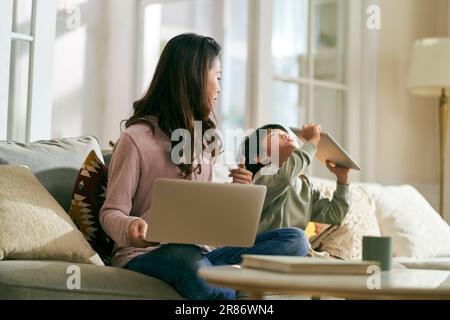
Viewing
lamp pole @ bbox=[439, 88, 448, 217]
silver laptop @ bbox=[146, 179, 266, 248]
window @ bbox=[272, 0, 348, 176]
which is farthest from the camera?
lamp pole @ bbox=[439, 88, 448, 217]

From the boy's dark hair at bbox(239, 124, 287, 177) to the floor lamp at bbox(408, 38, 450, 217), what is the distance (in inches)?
66.6

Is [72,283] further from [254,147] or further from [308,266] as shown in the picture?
[254,147]

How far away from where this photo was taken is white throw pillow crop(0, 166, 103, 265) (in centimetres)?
194

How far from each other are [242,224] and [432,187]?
10.1 ft

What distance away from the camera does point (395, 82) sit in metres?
4.62

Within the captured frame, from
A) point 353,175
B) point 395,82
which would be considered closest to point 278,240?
point 353,175

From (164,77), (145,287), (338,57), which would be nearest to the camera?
(145,287)

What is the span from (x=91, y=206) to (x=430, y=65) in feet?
7.92

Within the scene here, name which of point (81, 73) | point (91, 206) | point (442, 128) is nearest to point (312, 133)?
point (91, 206)

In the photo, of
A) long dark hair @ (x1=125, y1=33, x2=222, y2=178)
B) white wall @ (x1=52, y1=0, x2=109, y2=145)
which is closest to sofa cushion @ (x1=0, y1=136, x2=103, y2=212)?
long dark hair @ (x1=125, y1=33, x2=222, y2=178)

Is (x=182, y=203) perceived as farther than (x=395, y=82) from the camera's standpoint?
No

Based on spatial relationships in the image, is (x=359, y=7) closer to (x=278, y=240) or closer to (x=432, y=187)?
(x=432, y=187)

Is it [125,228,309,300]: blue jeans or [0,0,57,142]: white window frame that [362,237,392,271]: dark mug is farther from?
[0,0,57,142]: white window frame
